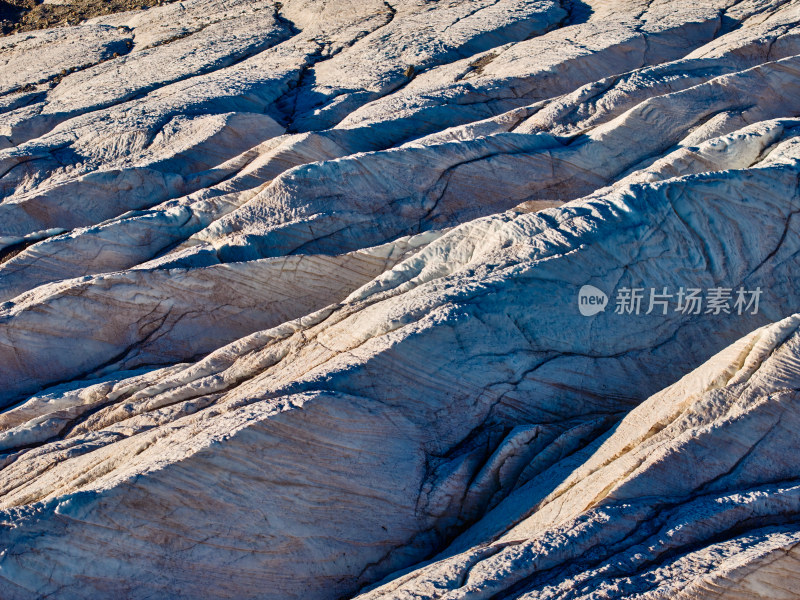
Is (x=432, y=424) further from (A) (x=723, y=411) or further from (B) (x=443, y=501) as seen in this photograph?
(A) (x=723, y=411)

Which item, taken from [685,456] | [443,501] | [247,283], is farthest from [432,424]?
[247,283]

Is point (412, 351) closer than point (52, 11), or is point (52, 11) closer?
point (412, 351)

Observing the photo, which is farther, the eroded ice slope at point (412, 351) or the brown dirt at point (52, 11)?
the brown dirt at point (52, 11)

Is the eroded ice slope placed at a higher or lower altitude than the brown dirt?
lower

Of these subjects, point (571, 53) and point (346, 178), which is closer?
point (346, 178)

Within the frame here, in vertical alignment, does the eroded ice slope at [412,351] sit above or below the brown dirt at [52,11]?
below
